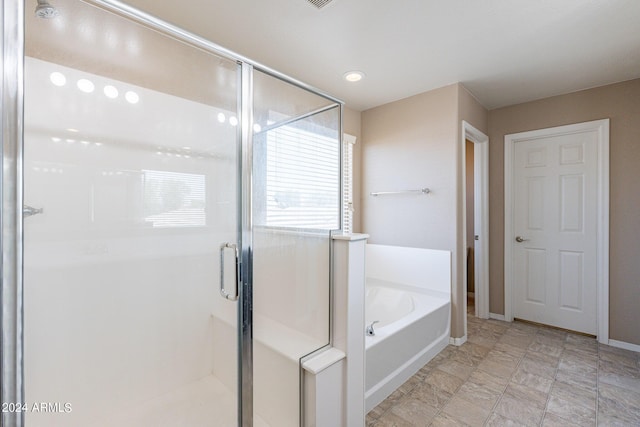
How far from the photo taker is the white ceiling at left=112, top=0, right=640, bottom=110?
1.67 meters

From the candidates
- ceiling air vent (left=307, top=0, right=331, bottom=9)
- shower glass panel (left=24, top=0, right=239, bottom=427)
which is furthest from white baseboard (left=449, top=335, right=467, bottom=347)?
ceiling air vent (left=307, top=0, right=331, bottom=9)

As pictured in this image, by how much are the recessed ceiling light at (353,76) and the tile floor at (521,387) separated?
2.48 m

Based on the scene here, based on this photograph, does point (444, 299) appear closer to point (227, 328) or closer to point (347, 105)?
point (227, 328)

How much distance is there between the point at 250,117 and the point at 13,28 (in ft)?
2.62

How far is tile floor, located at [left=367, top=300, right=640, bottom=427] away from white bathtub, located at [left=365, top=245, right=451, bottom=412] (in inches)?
4.4

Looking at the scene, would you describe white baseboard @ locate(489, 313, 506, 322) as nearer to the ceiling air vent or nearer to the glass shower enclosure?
the glass shower enclosure

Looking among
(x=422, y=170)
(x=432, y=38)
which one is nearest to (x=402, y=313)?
(x=422, y=170)

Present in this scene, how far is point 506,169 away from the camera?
3207 millimetres

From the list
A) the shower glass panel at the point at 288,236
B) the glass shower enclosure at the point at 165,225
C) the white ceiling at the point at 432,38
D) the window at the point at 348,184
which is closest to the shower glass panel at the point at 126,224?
the glass shower enclosure at the point at 165,225

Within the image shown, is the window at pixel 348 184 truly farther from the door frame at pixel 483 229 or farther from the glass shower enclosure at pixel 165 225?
the glass shower enclosure at pixel 165 225

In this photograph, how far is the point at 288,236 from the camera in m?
1.49

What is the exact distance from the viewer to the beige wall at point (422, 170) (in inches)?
104

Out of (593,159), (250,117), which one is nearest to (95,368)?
(250,117)

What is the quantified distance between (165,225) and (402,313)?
2.12 m
